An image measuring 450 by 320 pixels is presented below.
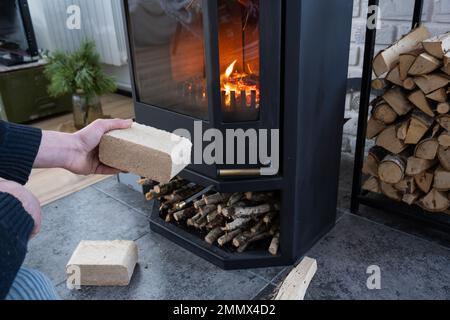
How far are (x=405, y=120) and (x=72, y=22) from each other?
2.50 m

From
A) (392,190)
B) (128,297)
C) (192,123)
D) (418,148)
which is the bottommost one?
(128,297)

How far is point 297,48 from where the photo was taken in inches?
44.7

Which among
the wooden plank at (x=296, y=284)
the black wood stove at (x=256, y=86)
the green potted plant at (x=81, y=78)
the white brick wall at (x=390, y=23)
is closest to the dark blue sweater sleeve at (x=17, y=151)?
the black wood stove at (x=256, y=86)

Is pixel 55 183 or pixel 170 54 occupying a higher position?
pixel 170 54

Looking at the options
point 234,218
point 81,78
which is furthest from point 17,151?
point 81,78

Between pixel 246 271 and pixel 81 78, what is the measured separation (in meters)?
1.60

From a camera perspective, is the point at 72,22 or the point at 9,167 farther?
the point at 72,22

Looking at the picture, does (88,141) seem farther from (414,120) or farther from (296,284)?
(414,120)

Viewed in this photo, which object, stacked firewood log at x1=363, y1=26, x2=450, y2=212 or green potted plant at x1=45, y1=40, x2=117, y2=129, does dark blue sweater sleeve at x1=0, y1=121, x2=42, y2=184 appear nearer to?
stacked firewood log at x1=363, y1=26, x2=450, y2=212

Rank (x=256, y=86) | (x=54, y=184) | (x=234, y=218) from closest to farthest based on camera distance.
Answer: (x=256, y=86) → (x=234, y=218) → (x=54, y=184)

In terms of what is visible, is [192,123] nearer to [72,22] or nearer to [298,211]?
[298,211]

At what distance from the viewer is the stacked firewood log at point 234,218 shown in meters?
Answer: 1.46

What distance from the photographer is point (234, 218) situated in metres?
1.49
